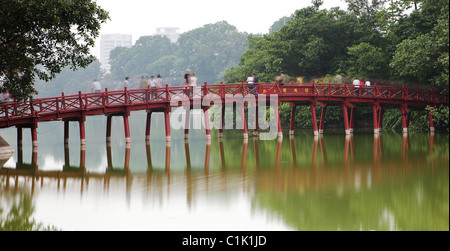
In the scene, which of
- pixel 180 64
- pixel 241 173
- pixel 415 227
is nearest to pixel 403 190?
pixel 415 227

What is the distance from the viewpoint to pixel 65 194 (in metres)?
14.9

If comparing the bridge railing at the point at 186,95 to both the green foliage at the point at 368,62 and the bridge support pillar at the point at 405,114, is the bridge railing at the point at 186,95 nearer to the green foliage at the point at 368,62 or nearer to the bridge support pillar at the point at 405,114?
the bridge support pillar at the point at 405,114

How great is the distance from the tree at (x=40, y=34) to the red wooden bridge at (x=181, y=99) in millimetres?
4010

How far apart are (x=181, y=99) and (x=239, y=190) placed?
16.4m

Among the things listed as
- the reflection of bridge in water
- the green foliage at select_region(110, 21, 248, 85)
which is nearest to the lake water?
the reflection of bridge in water

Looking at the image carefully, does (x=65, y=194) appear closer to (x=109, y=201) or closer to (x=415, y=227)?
(x=109, y=201)

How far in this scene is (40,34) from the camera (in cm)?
2102

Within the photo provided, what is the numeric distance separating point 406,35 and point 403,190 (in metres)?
27.2

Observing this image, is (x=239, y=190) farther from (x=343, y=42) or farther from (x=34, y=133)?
(x=343, y=42)

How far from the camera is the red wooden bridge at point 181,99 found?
92.6 feet

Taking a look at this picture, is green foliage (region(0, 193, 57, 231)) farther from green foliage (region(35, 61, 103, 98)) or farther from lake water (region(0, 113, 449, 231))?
green foliage (region(35, 61, 103, 98))

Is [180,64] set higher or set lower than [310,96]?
higher

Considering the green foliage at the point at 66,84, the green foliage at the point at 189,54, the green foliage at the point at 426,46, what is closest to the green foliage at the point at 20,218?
the green foliage at the point at 426,46

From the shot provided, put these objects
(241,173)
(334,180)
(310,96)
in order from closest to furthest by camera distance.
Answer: (334,180), (241,173), (310,96)
